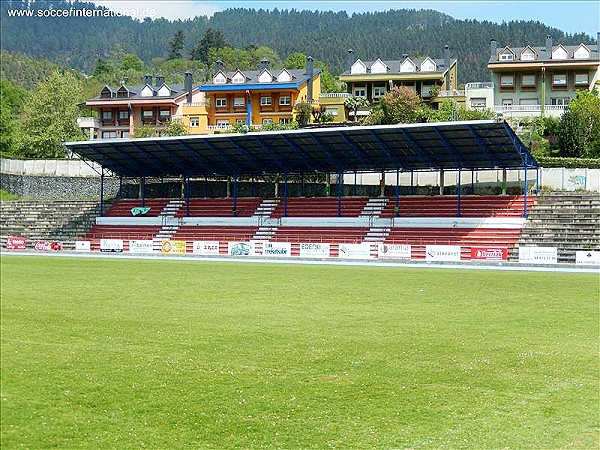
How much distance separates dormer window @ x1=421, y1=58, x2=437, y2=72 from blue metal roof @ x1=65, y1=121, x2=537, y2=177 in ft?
109

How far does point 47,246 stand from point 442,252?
27.8 metres

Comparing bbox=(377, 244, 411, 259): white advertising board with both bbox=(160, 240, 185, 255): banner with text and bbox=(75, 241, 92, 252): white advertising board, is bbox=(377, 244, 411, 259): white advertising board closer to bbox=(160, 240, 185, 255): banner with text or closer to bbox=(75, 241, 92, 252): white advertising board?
bbox=(160, 240, 185, 255): banner with text

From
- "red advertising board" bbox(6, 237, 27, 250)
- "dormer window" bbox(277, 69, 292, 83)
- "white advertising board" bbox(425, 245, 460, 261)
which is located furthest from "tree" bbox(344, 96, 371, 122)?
"white advertising board" bbox(425, 245, 460, 261)

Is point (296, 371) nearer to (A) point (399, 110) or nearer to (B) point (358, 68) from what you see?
(A) point (399, 110)

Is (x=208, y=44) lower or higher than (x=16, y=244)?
higher

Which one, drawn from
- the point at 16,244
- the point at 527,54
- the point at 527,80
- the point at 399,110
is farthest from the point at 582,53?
the point at 16,244

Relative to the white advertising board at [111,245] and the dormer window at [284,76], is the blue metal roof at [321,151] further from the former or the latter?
the dormer window at [284,76]

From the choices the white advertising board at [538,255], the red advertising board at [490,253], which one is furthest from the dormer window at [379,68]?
the white advertising board at [538,255]

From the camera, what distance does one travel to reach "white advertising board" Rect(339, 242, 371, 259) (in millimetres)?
48031

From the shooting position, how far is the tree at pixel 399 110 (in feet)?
240

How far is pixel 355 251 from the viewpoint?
158ft

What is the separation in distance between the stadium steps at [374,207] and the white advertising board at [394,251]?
8.09 meters

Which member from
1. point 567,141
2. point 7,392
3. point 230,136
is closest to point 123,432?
point 7,392

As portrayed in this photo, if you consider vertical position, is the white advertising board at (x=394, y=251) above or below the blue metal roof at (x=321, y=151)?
below
